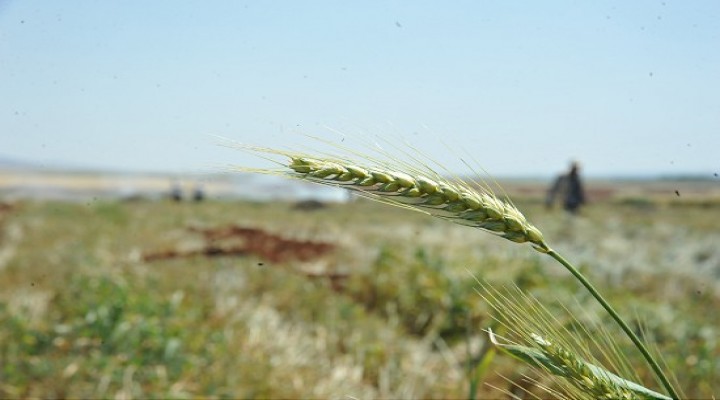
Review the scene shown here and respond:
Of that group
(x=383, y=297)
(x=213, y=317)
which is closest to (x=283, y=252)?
(x=383, y=297)

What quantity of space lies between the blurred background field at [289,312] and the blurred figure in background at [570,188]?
1.32 meters

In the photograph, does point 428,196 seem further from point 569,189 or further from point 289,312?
point 569,189

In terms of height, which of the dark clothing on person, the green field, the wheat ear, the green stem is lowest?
the green field

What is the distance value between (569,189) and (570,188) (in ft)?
0.26

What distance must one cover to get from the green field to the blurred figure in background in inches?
51.7

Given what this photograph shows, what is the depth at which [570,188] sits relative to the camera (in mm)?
→ 12938

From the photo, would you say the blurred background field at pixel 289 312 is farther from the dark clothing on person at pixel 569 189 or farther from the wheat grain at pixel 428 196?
the dark clothing on person at pixel 569 189

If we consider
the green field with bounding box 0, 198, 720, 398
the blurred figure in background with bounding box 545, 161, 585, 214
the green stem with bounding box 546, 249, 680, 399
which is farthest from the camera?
the blurred figure in background with bounding box 545, 161, 585, 214

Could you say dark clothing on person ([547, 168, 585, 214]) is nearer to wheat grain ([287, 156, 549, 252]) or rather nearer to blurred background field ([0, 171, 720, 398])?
blurred background field ([0, 171, 720, 398])

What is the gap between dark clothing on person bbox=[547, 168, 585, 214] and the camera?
490 inches

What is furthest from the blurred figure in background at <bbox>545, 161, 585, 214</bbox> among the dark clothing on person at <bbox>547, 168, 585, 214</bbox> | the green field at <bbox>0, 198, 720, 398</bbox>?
the green field at <bbox>0, 198, 720, 398</bbox>

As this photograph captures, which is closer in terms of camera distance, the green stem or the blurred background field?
the green stem

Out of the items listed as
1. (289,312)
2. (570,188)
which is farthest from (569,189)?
(289,312)

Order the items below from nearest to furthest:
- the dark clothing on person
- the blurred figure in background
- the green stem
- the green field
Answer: the green stem, the green field, the blurred figure in background, the dark clothing on person
